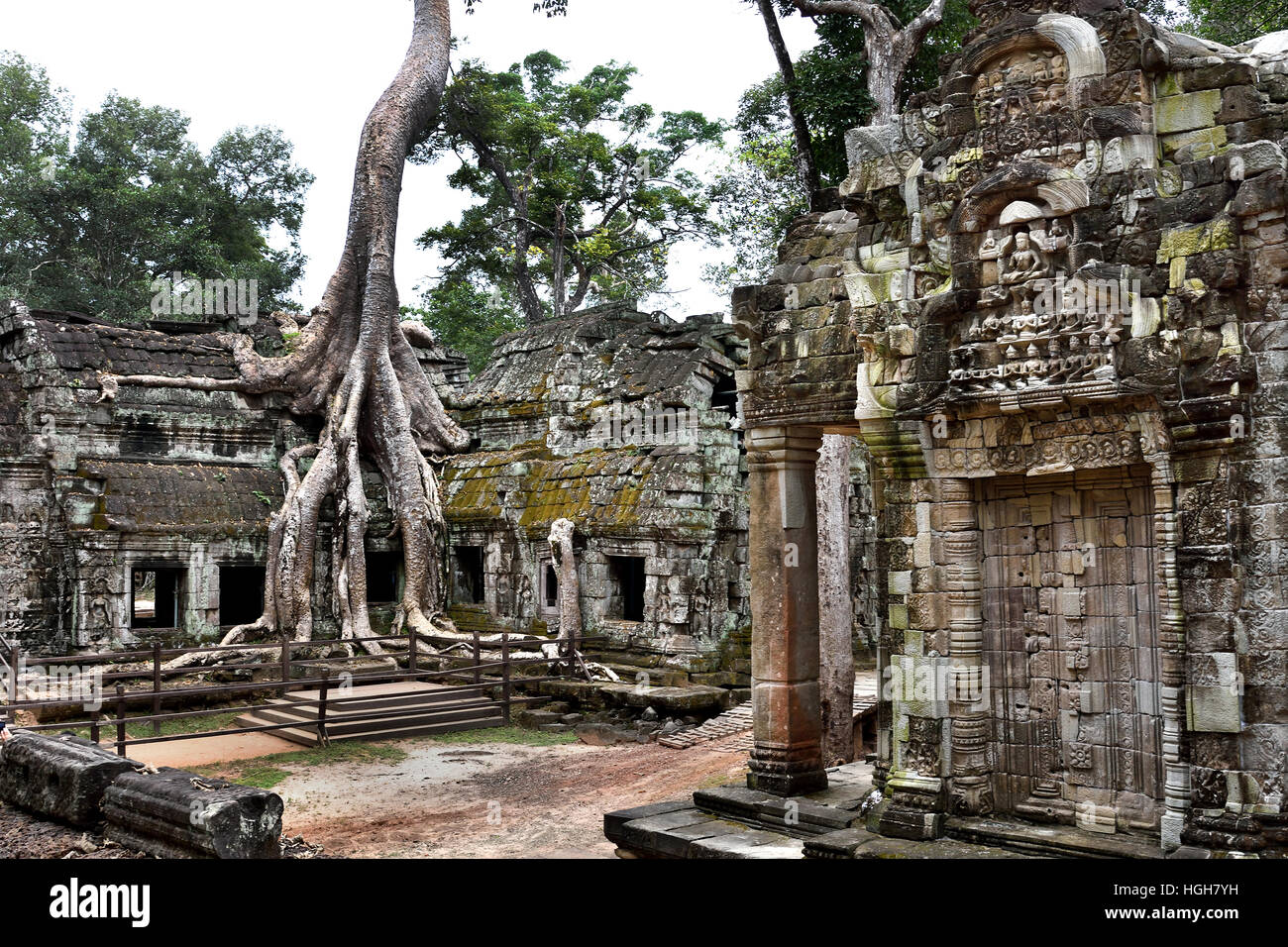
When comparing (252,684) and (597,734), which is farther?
(252,684)

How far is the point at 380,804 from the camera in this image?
10617 mm

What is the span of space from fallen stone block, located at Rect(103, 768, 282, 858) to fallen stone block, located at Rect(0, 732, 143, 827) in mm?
139

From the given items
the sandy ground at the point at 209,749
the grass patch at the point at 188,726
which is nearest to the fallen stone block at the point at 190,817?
the sandy ground at the point at 209,749

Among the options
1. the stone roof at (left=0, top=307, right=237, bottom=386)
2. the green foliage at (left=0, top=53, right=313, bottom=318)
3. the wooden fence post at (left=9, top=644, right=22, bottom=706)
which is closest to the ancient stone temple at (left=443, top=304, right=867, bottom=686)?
the stone roof at (left=0, top=307, right=237, bottom=386)

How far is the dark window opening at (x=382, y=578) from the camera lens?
1936cm

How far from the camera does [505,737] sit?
13.9m

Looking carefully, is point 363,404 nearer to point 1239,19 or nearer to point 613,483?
point 613,483

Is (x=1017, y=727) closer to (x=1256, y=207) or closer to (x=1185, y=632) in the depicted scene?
(x=1185, y=632)

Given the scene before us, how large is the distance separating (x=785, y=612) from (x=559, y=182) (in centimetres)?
2220

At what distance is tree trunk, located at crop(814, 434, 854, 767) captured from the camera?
449 inches

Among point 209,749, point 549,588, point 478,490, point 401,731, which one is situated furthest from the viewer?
point 478,490
